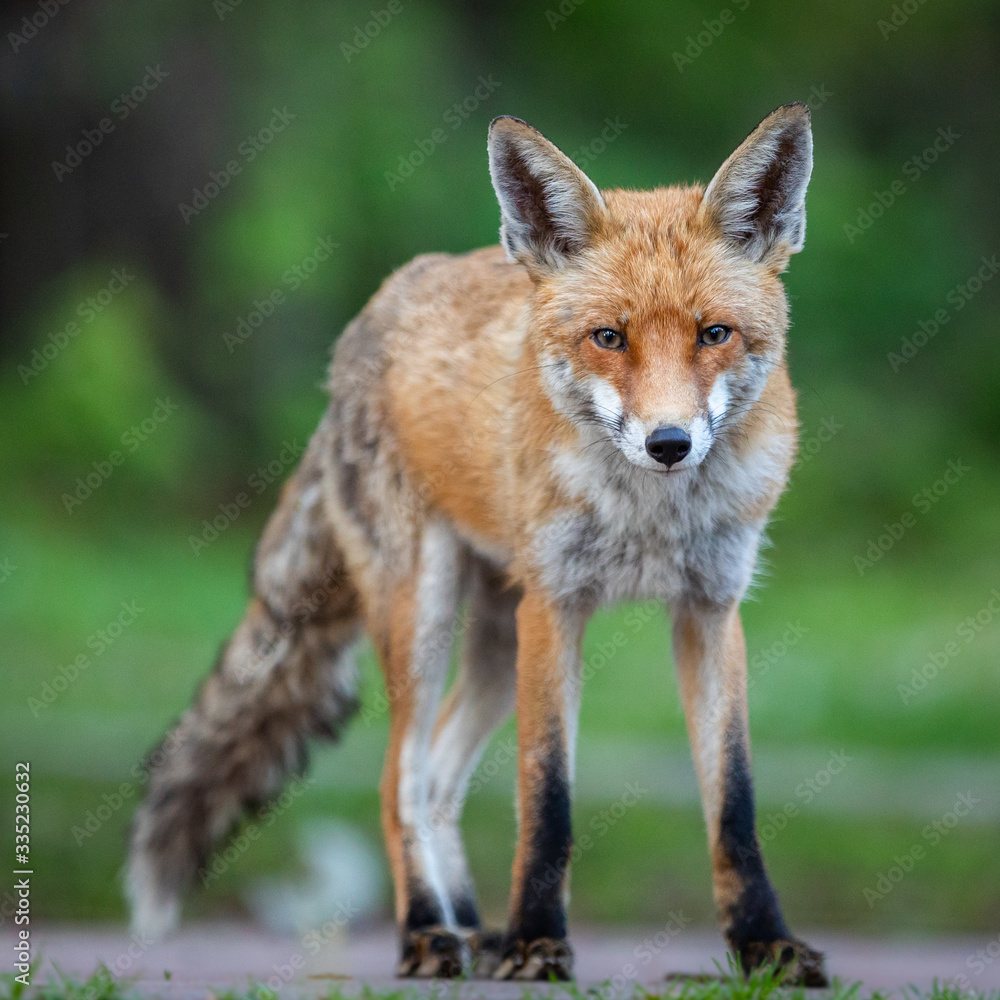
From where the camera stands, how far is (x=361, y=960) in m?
4.48

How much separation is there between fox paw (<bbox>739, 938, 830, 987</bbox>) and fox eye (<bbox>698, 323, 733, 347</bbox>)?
158 cm

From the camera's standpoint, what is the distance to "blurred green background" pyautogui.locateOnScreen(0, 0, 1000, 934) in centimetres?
898

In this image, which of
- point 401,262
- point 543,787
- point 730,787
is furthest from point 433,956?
point 401,262

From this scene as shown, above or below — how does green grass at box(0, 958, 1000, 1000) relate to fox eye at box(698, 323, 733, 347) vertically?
below

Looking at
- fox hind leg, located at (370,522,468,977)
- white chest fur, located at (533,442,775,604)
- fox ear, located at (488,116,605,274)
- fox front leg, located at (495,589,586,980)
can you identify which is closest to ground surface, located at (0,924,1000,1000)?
fox front leg, located at (495,589,586,980)

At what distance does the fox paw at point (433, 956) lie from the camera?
12.6ft

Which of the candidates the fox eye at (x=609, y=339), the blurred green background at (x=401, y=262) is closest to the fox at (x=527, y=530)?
the fox eye at (x=609, y=339)

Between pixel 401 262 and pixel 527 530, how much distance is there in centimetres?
735

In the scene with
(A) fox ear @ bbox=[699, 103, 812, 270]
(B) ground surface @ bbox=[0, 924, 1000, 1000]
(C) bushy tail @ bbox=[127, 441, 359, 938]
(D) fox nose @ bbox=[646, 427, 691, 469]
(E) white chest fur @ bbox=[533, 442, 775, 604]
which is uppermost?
(A) fox ear @ bbox=[699, 103, 812, 270]

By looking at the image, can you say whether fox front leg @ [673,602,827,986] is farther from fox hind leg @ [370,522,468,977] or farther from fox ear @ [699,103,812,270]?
fox ear @ [699,103,812,270]

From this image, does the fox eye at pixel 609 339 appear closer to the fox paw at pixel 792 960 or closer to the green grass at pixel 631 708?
the fox paw at pixel 792 960

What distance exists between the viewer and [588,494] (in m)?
3.69

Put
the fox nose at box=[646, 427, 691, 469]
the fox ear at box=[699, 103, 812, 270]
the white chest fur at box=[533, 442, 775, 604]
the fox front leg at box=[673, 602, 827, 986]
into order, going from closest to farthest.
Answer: the fox nose at box=[646, 427, 691, 469] < the fox ear at box=[699, 103, 812, 270] < the fox front leg at box=[673, 602, 827, 986] < the white chest fur at box=[533, 442, 775, 604]

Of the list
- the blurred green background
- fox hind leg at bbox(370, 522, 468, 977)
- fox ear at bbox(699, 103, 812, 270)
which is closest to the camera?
fox ear at bbox(699, 103, 812, 270)
